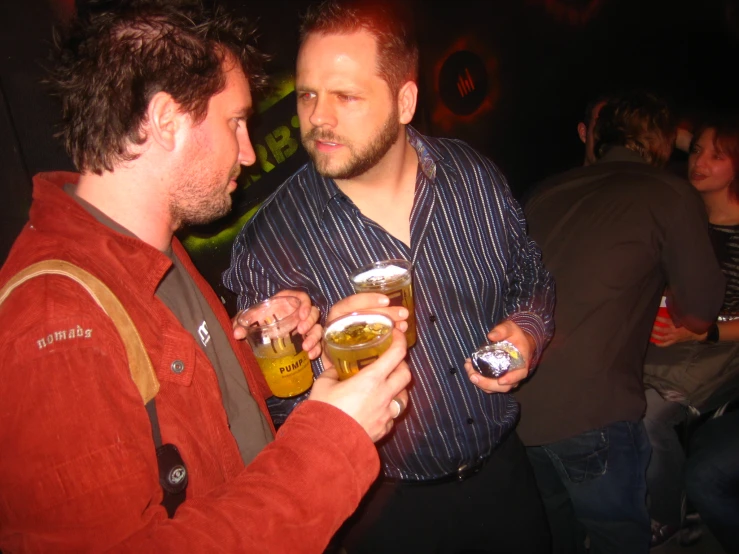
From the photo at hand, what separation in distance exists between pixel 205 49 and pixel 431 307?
1.33 meters

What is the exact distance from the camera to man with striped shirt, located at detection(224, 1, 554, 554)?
1967 mm

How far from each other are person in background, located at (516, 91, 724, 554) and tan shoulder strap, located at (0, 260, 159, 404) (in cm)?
197

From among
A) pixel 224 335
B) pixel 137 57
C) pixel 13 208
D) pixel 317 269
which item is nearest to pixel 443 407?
pixel 317 269

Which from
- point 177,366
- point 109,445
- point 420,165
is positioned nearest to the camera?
point 109,445

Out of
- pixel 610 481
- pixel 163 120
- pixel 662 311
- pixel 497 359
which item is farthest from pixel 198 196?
pixel 662 311

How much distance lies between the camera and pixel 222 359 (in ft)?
5.52

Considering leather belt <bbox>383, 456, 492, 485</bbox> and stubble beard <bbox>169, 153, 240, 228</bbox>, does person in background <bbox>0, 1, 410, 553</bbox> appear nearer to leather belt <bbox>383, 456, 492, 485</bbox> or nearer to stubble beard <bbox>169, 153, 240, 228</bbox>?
stubble beard <bbox>169, 153, 240, 228</bbox>

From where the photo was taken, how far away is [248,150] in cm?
187

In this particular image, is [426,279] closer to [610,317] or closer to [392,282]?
[392,282]

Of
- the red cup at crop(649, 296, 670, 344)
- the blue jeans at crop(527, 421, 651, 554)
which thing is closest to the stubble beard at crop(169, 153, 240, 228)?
the blue jeans at crop(527, 421, 651, 554)

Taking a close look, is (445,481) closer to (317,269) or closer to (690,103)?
(317,269)

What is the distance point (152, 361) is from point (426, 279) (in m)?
1.17

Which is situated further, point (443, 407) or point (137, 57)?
point (443, 407)

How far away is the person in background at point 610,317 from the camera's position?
2295 mm
